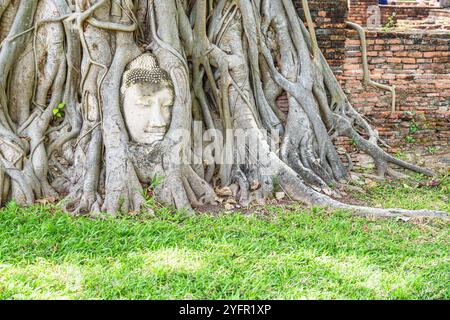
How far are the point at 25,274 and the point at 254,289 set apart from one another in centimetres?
119

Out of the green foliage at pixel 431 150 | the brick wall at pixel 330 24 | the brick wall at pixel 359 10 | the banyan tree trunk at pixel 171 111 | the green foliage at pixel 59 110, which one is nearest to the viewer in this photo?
the banyan tree trunk at pixel 171 111

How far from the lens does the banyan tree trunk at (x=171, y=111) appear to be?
375 centimetres

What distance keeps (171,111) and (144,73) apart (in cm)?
36

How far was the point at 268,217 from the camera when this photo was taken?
3648 millimetres

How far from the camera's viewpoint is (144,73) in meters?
3.83

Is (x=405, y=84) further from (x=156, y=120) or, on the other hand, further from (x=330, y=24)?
(x=156, y=120)

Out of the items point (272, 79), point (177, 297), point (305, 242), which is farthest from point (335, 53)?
point (177, 297)

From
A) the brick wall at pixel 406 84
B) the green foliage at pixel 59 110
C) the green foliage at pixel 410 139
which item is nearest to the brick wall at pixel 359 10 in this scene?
the brick wall at pixel 406 84

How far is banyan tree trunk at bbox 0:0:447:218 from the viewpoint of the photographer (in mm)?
3750

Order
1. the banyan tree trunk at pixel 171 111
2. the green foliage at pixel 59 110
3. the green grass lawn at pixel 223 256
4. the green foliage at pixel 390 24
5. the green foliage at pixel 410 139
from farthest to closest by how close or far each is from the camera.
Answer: the green foliage at pixel 390 24
the green foliage at pixel 410 139
the green foliage at pixel 59 110
the banyan tree trunk at pixel 171 111
the green grass lawn at pixel 223 256

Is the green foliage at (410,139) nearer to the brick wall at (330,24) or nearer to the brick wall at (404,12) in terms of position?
the brick wall at (330,24)

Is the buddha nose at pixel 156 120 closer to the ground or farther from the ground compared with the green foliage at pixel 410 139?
farther from the ground

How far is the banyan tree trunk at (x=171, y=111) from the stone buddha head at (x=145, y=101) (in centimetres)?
5

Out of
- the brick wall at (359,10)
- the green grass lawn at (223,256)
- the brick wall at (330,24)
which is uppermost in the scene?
the brick wall at (359,10)
